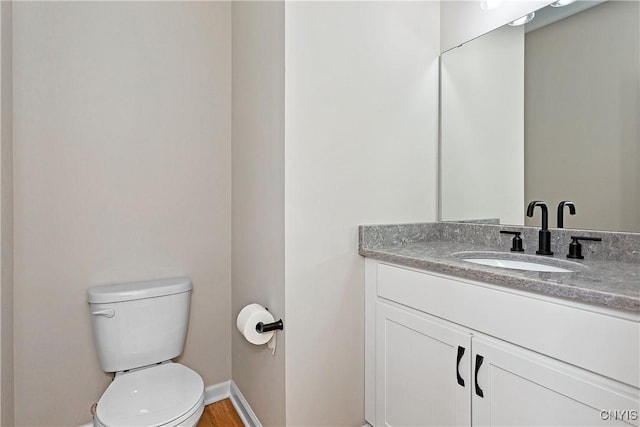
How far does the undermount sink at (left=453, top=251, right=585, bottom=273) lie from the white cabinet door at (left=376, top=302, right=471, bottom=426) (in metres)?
0.30

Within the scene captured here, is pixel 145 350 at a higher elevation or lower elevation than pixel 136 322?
lower

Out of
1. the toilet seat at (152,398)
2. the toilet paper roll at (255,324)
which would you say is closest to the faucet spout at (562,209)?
the toilet paper roll at (255,324)

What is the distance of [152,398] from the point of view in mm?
1320

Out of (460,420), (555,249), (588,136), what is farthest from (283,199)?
(588,136)

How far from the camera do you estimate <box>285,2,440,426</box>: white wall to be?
1389 millimetres

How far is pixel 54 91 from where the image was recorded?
5.04ft

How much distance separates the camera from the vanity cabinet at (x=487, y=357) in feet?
2.66

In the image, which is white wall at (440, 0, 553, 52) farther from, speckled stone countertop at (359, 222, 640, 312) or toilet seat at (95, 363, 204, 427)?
toilet seat at (95, 363, 204, 427)

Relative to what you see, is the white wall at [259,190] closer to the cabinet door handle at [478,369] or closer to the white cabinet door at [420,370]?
the white cabinet door at [420,370]

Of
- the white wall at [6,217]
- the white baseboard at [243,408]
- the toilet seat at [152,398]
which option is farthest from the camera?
the white baseboard at [243,408]

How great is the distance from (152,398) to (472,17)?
6.86 ft

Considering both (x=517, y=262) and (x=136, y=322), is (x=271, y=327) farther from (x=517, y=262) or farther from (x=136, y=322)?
(x=517, y=262)

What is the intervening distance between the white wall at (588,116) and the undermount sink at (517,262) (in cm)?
20

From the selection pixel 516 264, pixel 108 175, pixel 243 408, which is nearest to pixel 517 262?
pixel 516 264
